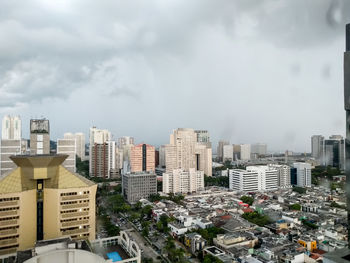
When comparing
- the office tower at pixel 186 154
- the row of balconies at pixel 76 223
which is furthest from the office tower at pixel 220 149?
the row of balconies at pixel 76 223

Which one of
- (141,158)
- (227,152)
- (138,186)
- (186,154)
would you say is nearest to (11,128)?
(141,158)

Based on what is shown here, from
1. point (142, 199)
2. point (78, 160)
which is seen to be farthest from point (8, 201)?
point (78, 160)

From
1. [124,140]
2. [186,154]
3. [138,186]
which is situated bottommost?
[138,186]

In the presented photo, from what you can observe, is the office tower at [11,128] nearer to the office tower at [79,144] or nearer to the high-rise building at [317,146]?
the office tower at [79,144]

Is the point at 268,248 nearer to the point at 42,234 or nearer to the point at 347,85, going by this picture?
the point at 42,234

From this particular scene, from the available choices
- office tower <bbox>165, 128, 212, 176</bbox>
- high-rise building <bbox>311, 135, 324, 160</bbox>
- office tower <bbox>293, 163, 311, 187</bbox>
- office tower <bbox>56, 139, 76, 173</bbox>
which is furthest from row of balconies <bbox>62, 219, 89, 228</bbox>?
high-rise building <bbox>311, 135, 324, 160</bbox>

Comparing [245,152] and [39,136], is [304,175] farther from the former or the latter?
[245,152]

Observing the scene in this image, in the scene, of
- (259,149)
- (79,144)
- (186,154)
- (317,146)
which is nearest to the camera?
(186,154)
